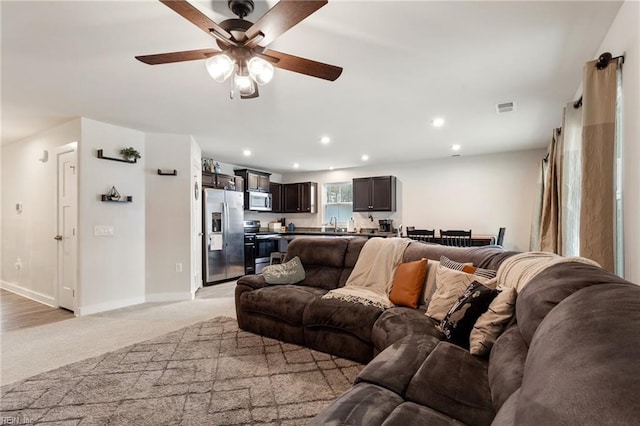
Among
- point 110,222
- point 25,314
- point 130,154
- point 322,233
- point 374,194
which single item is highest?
point 130,154

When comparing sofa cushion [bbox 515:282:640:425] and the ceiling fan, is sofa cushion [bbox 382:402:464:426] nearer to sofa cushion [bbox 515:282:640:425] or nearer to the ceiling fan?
sofa cushion [bbox 515:282:640:425]

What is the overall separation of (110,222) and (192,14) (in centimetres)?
363

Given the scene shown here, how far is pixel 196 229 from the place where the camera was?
5164 millimetres

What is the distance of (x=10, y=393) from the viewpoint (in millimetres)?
2148

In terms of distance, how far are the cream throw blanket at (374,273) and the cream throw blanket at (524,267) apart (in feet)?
3.16

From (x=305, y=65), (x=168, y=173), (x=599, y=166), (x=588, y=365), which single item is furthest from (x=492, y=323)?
(x=168, y=173)

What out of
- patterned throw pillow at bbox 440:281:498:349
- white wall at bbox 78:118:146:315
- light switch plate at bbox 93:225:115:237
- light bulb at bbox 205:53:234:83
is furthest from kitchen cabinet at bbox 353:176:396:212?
light bulb at bbox 205:53:234:83

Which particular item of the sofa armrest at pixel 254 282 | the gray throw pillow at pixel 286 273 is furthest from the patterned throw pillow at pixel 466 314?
the sofa armrest at pixel 254 282

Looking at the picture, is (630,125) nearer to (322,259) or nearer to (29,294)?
(322,259)

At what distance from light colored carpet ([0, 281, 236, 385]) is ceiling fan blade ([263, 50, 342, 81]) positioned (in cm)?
293

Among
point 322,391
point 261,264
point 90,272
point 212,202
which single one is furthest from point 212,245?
Answer: point 322,391

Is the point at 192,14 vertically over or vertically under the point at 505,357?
over

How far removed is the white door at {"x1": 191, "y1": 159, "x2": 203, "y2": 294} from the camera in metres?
4.86

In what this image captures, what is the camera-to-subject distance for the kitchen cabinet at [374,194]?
677cm
